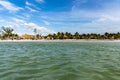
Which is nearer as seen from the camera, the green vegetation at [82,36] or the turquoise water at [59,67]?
the turquoise water at [59,67]

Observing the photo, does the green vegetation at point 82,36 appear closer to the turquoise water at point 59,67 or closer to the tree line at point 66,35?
the tree line at point 66,35

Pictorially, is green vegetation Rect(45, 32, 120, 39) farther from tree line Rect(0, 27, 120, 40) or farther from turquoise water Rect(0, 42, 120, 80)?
turquoise water Rect(0, 42, 120, 80)

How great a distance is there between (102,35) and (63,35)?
48.8 metres

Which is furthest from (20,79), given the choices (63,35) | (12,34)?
(63,35)

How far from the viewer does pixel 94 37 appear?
181250mm

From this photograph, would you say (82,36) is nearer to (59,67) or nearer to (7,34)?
(7,34)

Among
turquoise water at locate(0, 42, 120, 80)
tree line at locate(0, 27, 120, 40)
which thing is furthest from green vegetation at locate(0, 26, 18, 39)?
turquoise water at locate(0, 42, 120, 80)

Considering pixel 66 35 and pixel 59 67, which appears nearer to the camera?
pixel 59 67

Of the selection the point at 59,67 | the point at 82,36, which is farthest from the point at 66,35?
the point at 59,67

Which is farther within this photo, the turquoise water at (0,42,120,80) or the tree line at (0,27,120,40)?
the tree line at (0,27,120,40)

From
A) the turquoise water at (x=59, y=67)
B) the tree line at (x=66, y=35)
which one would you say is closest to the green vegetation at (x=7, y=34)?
the tree line at (x=66, y=35)

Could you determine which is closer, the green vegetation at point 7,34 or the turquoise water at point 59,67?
the turquoise water at point 59,67

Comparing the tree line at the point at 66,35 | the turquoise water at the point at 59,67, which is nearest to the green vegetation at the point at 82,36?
the tree line at the point at 66,35

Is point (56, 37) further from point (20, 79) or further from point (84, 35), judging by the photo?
point (20, 79)
